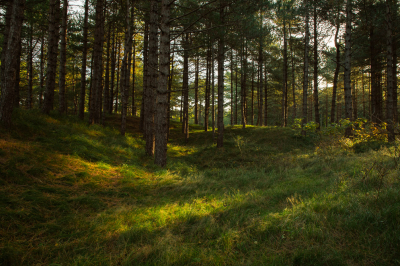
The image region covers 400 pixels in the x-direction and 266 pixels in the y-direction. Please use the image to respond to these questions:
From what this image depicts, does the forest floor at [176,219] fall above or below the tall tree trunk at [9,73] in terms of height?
below

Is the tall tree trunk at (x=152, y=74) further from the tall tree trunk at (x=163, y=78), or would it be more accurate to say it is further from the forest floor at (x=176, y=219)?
the forest floor at (x=176, y=219)

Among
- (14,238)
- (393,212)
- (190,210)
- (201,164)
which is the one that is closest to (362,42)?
(201,164)

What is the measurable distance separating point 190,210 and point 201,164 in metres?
5.98

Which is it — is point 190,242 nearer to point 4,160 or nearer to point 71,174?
point 71,174

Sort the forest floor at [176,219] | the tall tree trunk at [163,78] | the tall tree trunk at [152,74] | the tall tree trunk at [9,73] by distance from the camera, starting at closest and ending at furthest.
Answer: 1. the forest floor at [176,219]
2. the tall tree trunk at [9,73]
3. the tall tree trunk at [163,78]
4. the tall tree trunk at [152,74]

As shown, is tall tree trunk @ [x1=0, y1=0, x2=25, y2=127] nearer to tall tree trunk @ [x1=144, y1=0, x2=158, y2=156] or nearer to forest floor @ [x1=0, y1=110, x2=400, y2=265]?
forest floor @ [x1=0, y1=110, x2=400, y2=265]

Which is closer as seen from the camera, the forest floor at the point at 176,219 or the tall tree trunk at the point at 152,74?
the forest floor at the point at 176,219

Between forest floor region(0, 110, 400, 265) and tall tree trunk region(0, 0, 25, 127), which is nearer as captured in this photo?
forest floor region(0, 110, 400, 265)

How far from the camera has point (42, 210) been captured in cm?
306

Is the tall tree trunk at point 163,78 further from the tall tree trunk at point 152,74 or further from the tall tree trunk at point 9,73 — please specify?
the tall tree trunk at point 9,73

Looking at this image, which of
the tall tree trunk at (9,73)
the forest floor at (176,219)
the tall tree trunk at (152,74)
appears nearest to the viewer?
the forest floor at (176,219)

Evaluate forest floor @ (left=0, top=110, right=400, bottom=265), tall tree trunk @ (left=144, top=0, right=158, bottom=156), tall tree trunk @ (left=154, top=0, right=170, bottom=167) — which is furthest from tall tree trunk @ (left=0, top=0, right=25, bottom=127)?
tall tree trunk @ (left=154, top=0, right=170, bottom=167)

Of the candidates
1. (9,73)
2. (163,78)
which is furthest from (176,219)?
(9,73)

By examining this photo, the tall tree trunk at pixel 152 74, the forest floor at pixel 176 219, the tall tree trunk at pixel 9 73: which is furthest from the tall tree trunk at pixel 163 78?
the tall tree trunk at pixel 9 73
